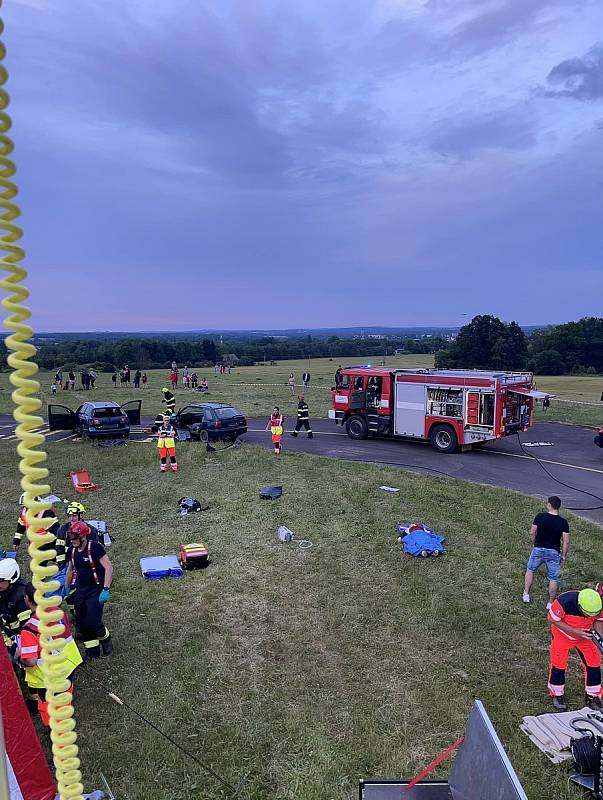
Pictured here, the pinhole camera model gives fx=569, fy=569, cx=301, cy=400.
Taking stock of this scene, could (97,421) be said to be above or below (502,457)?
above

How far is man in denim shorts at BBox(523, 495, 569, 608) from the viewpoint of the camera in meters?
7.17

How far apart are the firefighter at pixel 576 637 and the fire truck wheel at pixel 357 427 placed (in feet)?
45.6

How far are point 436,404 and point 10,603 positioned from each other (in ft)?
45.5

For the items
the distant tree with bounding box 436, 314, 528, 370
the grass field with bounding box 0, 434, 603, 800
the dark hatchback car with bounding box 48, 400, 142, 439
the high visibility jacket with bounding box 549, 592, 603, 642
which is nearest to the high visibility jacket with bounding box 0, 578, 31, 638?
the grass field with bounding box 0, 434, 603, 800

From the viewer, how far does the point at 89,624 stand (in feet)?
21.2

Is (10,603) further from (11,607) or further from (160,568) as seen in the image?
(160,568)

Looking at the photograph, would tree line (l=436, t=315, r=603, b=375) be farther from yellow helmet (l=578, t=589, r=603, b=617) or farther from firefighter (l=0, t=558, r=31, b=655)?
firefighter (l=0, t=558, r=31, b=655)

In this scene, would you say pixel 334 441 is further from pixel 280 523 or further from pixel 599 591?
pixel 599 591

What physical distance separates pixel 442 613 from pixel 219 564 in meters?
3.67

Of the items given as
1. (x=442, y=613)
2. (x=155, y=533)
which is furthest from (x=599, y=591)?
(x=155, y=533)

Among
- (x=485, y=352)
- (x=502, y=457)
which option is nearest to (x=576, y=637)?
(x=502, y=457)

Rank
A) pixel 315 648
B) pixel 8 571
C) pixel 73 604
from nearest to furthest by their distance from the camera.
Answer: pixel 8 571 < pixel 73 604 < pixel 315 648

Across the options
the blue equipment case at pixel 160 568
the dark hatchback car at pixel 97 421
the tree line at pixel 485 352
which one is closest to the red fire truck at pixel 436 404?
the dark hatchback car at pixel 97 421

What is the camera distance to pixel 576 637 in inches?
215
